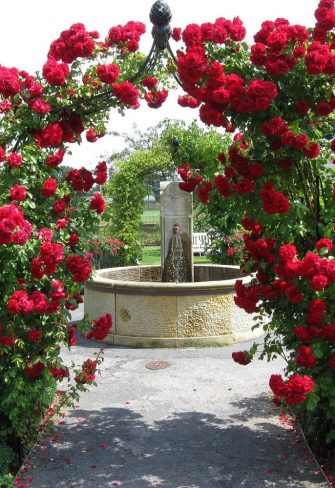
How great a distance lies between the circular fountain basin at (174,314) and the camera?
7.52 m

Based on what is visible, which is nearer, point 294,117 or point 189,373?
point 294,117

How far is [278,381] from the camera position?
3.25m

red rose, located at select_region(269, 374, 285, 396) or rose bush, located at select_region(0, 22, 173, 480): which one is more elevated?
rose bush, located at select_region(0, 22, 173, 480)

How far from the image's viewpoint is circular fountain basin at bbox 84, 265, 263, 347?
296 inches

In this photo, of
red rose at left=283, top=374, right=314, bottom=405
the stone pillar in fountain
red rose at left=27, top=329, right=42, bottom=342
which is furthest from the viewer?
the stone pillar in fountain

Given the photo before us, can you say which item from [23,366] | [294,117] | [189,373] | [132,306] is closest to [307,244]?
[294,117]

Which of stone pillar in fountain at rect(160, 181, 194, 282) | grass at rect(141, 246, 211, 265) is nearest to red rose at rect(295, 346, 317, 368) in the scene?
stone pillar in fountain at rect(160, 181, 194, 282)

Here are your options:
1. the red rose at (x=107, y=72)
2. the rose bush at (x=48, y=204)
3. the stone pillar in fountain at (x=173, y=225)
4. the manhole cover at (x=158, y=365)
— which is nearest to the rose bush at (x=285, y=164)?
the red rose at (x=107, y=72)

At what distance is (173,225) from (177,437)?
575 cm

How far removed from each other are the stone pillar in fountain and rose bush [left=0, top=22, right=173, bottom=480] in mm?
5325

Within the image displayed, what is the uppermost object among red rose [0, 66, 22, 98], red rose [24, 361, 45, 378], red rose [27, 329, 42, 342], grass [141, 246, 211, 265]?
red rose [0, 66, 22, 98]

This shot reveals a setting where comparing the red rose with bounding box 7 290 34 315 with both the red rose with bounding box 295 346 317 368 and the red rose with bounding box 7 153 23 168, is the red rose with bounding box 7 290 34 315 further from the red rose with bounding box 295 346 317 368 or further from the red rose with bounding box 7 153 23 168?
the red rose with bounding box 295 346 317 368

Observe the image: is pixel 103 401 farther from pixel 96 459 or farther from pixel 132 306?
pixel 132 306

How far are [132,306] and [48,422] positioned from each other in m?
3.39
